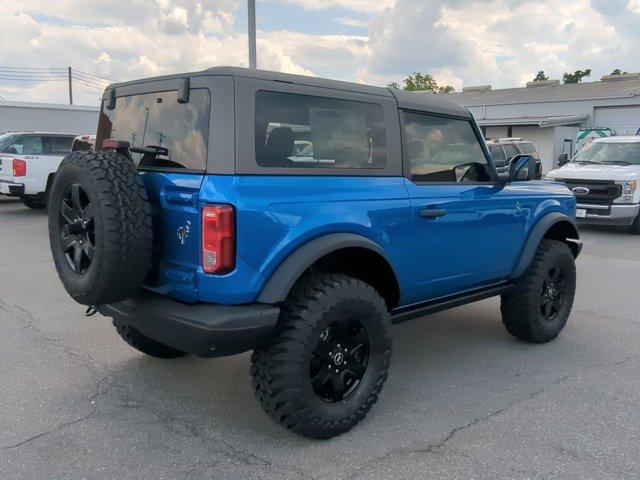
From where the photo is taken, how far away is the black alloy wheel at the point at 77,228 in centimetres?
300

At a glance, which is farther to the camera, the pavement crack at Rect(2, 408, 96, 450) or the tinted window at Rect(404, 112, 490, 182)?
the tinted window at Rect(404, 112, 490, 182)

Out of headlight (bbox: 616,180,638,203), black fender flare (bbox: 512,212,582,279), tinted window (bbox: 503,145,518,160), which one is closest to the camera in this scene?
black fender flare (bbox: 512,212,582,279)

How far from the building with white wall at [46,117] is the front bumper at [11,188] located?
15.2 metres

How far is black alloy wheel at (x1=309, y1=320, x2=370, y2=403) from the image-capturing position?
10.5 ft

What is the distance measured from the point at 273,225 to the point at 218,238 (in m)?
0.29

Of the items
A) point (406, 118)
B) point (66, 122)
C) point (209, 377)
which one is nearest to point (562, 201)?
point (406, 118)

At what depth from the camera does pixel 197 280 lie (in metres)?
2.90

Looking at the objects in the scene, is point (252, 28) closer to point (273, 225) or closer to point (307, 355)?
point (273, 225)

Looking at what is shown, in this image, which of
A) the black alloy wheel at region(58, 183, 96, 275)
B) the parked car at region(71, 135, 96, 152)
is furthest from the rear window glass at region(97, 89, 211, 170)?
the parked car at region(71, 135, 96, 152)

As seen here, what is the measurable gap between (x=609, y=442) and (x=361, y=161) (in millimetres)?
2127

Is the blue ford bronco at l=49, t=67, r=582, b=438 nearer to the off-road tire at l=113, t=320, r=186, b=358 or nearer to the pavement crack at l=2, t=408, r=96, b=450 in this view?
the off-road tire at l=113, t=320, r=186, b=358

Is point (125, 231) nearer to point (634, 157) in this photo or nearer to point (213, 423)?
point (213, 423)

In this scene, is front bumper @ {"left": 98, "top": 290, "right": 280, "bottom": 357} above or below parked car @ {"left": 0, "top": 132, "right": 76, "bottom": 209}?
below

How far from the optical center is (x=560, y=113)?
31.3 m
